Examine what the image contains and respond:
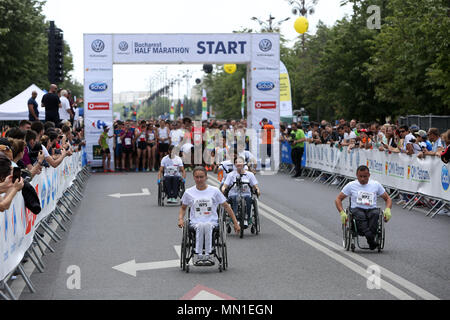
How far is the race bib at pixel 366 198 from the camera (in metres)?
11.9

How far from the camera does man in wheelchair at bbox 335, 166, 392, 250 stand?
38.7ft

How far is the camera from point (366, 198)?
1192 centimetres

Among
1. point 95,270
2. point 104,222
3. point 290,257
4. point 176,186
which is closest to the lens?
point 95,270

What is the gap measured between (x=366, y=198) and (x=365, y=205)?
10 cm

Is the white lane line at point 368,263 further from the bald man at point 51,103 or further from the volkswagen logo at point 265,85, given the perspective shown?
the volkswagen logo at point 265,85

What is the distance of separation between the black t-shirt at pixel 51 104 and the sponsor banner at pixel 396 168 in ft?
26.9

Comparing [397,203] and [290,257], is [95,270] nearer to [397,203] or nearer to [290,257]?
[290,257]

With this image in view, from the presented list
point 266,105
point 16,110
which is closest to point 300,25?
point 266,105

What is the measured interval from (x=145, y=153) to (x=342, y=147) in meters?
9.57

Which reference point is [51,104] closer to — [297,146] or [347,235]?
[297,146]
